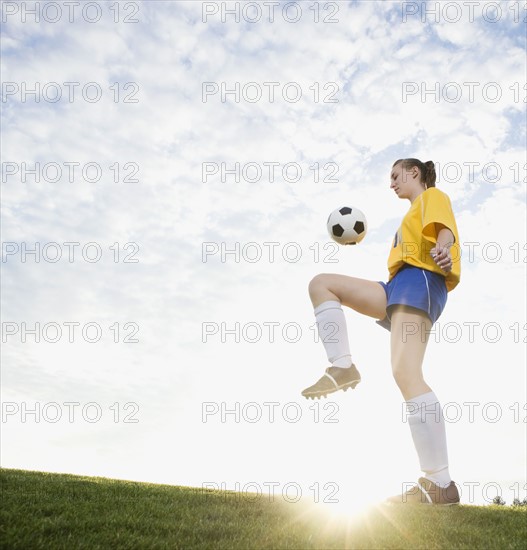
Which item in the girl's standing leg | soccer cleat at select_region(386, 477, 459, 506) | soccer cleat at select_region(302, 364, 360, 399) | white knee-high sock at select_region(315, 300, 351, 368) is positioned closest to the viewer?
soccer cleat at select_region(386, 477, 459, 506)

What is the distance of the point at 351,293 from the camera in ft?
18.9

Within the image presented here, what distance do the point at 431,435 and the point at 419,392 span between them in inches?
15.6

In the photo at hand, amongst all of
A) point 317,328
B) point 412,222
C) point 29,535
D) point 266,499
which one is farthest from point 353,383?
point 29,535

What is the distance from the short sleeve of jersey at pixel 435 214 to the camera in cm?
547

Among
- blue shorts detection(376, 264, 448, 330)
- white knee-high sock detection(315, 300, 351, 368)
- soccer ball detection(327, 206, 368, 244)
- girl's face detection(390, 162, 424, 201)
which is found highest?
girl's face detection(390, 162, 424, 201)

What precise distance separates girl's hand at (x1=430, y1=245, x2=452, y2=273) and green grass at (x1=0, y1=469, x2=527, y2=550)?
6.83 ft

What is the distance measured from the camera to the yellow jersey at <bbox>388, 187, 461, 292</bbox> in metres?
5.50

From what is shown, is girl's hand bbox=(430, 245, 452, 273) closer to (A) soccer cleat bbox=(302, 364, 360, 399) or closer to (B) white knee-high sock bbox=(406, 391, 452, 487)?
(B) white knee-high sock bbox=(406, 391, 452, 487)

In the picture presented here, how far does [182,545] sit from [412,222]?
3740 millimetres

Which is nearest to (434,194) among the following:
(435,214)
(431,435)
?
(435,214)

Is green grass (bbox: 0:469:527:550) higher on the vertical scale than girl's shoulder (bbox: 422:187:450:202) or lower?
lower

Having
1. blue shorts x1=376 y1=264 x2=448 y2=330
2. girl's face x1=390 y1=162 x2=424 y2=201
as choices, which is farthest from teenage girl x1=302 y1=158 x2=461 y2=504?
girl's face x1=390 y1=162 x2=424 y2=201

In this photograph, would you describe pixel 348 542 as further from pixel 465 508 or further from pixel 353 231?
pixel 353 231

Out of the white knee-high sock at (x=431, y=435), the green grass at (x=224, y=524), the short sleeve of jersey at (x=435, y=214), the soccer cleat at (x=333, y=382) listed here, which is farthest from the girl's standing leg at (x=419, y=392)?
the short sleeve of jersey at (x=435, y=214)
